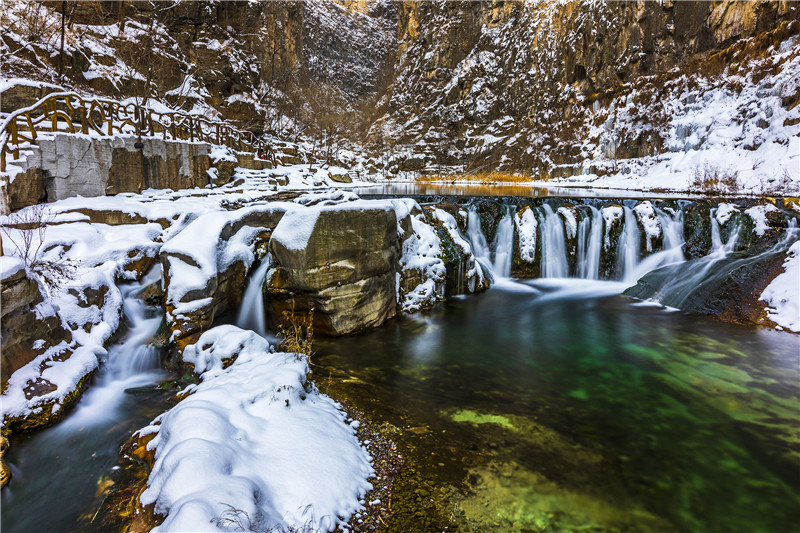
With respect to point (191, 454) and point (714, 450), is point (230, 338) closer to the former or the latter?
point (191, 454)

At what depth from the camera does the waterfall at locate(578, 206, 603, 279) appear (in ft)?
38.4

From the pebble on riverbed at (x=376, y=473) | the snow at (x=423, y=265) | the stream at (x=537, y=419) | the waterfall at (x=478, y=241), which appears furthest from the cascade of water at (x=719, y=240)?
the pebble on riverbed at (x=376, y=473)

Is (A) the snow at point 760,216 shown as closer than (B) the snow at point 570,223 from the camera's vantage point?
Yes

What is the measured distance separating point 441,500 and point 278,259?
211 inches

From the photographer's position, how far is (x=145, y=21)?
2798 cm

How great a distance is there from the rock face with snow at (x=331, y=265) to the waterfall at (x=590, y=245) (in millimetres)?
7061

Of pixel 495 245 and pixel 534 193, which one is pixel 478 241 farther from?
pixel 534 193

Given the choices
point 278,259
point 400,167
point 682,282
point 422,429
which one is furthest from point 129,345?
point 400,167

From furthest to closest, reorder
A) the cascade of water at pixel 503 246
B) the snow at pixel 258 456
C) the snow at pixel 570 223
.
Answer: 1. the snow at pixel 570 223
2. the cascade of water at pixel 503 246
3. the snow at pixel 258 456

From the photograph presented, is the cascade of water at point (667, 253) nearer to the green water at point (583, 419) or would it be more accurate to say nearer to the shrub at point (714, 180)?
the green water at point (583, 419)

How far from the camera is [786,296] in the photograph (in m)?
7.73

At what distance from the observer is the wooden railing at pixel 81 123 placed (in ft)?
27.0

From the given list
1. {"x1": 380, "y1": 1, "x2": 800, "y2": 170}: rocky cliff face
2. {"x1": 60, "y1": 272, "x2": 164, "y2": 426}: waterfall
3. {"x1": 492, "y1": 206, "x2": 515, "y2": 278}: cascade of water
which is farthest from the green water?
{"x1": 380, "y1": 1, "x2": 800, "y2": 170}: rocky cliff face

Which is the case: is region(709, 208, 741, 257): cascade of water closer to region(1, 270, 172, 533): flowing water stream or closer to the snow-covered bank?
the snow-covered bank
